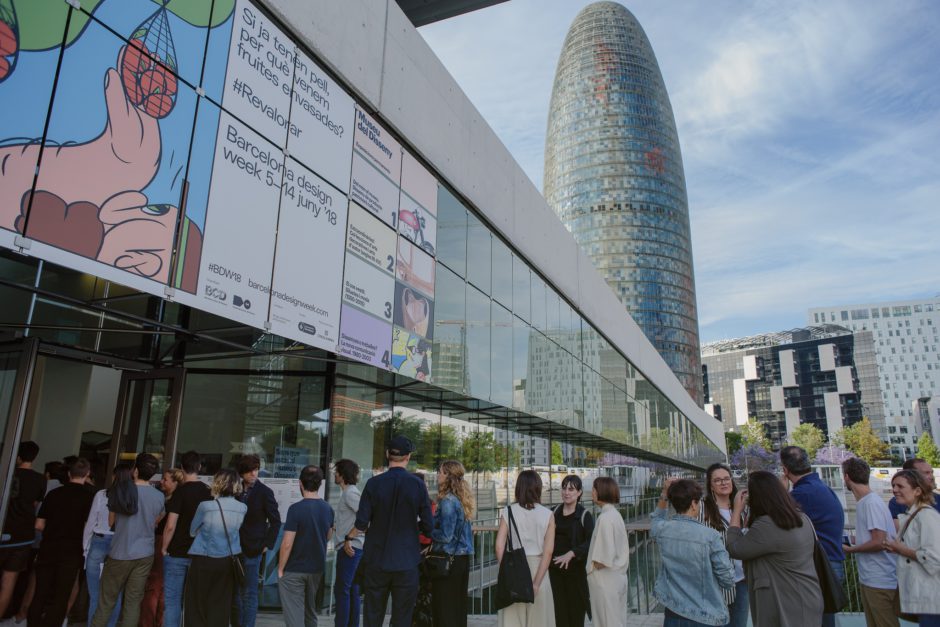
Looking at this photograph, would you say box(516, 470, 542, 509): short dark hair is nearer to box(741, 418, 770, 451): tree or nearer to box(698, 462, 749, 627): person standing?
box(698, 462, 749, 627): person standing

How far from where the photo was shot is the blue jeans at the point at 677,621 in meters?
3.86

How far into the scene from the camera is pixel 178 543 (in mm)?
5316

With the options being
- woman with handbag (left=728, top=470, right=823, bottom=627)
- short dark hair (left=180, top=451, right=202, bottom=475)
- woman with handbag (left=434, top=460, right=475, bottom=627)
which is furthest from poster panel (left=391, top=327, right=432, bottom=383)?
woman with handbag (left=728, top=470, right=823, bottom=627)

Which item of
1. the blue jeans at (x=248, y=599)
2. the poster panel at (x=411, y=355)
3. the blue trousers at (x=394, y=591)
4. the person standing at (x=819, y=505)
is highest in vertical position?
the poster panel at (x=411, y=355)

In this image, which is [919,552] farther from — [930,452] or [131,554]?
[930,452]

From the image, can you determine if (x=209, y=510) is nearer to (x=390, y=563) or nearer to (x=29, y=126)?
(x=390, y=563)

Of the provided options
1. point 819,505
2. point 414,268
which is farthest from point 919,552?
point 414,268

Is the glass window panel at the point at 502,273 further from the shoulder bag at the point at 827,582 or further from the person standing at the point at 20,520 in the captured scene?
the shoulder bag at the point at 827,582

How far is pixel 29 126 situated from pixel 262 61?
274 cm

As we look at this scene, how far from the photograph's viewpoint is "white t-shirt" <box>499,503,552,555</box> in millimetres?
4957

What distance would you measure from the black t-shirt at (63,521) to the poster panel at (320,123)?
13.4 ft

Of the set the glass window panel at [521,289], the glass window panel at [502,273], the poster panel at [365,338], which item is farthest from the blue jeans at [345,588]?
the glass window panel at [521,289]

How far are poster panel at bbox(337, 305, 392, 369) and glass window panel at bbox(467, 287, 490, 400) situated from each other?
2933 millimetres

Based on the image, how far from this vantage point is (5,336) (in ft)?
21.1
